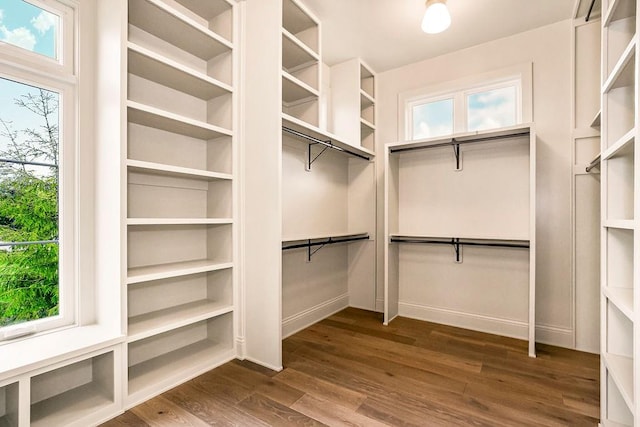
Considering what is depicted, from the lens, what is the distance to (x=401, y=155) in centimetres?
340

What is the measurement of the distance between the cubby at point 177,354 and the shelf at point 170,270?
1.17ft

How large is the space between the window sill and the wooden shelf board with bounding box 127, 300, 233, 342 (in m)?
0.12

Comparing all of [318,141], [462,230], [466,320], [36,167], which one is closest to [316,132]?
[318,141]

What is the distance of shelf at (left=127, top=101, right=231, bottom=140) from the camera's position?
6.00 ft

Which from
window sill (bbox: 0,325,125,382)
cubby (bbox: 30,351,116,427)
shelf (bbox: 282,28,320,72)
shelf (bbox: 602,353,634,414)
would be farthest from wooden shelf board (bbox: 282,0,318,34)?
shelf (bbox: 602,353,634,414)

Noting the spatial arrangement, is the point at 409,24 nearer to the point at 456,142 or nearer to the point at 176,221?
the point at 456,142

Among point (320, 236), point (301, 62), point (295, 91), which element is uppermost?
point (301, 62)

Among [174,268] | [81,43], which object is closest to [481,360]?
[174,268]

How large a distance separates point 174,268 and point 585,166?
3237mm

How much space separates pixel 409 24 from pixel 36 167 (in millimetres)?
2911

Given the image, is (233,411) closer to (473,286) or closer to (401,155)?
(473,286)

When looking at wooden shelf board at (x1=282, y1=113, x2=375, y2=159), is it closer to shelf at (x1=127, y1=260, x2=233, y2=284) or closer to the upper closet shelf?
the upper closet shelf

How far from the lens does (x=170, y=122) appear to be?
202cm

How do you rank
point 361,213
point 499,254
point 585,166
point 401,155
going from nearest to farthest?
point 585,166 → point 499,254 → point 401,155 → point 361,213
